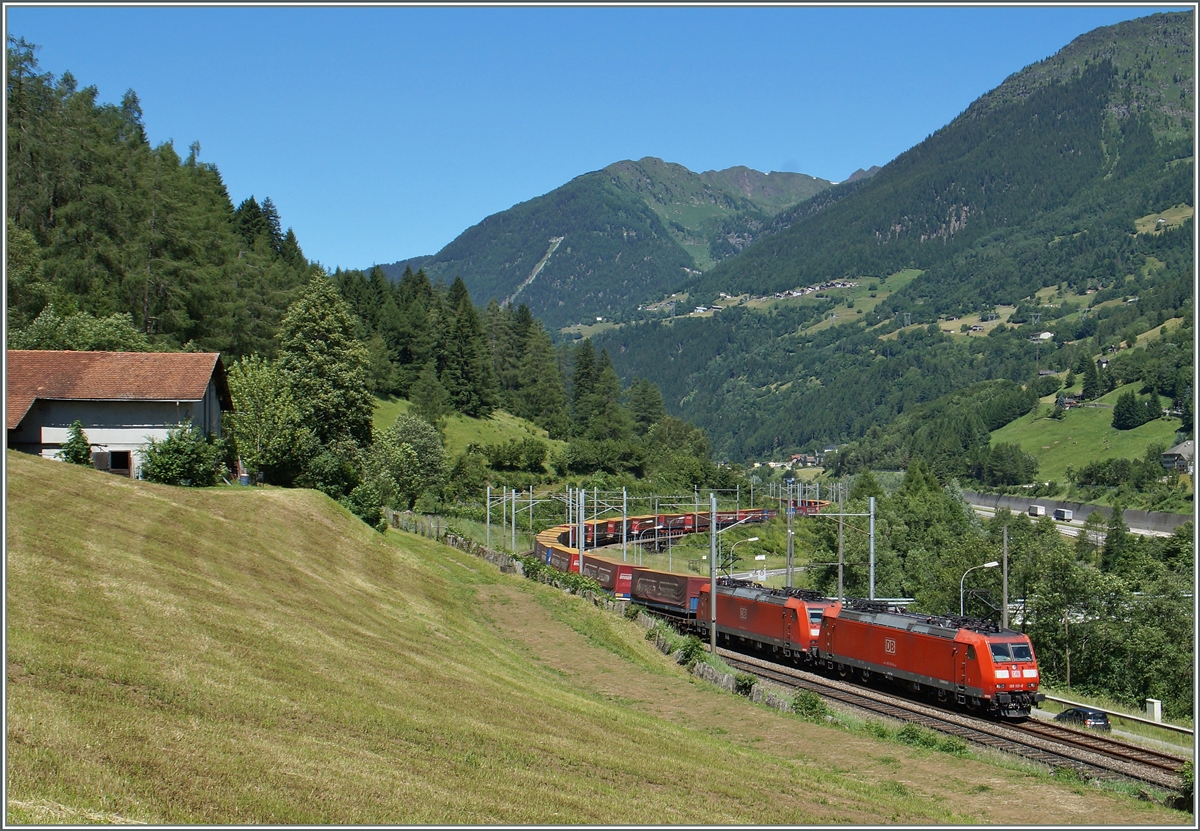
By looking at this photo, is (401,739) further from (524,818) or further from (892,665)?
(892,665)

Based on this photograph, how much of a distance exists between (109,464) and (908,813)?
39.7 m

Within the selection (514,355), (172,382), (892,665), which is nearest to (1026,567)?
(892,665)

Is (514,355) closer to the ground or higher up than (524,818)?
higher up

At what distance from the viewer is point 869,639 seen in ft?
130

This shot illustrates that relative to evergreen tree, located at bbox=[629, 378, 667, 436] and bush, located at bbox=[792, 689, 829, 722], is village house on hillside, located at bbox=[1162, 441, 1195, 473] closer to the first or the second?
evergreen tree, located at bbox=[629, 378, 667, 436]

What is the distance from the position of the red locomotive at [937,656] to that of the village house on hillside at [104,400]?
30.4 metres

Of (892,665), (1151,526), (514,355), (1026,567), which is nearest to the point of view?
(892,665)

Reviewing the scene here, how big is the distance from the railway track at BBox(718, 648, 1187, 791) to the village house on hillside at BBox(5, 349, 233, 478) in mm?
29377

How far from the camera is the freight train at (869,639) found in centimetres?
3362

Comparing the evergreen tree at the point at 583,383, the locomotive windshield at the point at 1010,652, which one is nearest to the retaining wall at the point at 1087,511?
the evergreen tree at the point at 583,383

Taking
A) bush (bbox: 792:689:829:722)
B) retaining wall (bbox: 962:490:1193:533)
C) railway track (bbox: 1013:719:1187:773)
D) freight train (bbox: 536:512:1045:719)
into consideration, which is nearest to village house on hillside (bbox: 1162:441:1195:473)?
retaining wall (bbox: 962:490:1193:533)

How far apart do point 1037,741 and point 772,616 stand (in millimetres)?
17356

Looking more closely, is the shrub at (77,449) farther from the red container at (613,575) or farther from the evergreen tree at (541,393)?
the evergreen tree at (541,393)

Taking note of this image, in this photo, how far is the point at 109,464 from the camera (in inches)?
1817
